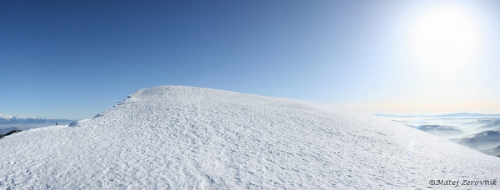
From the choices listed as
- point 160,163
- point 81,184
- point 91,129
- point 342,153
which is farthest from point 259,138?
point 91,129

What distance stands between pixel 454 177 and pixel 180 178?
38.5 feet

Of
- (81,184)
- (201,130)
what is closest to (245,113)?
(201,130)

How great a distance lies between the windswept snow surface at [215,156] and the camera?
8005mm

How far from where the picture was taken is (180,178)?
26.1 feet

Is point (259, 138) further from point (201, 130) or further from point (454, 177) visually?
point (454, 177)

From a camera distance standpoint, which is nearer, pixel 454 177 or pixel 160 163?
pixel 160 163

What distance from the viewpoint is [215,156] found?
1010 cm

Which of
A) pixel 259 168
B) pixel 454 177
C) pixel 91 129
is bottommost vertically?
pixel 454 177

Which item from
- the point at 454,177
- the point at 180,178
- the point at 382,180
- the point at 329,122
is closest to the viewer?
the point at 180,178

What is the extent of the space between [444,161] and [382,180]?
6.39 metres

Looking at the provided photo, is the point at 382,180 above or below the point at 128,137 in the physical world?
below

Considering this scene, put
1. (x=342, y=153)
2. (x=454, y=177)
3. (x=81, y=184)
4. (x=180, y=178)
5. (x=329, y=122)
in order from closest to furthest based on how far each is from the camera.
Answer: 1. (x=81, y=184)
2. (x=180, y=178)
3. (x=454, y=177)
4. (x=342, y=153)
5. (x=329, y=122)

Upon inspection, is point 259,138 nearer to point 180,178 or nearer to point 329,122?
point 180,178

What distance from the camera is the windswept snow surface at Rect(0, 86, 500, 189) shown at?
26.3 ft
